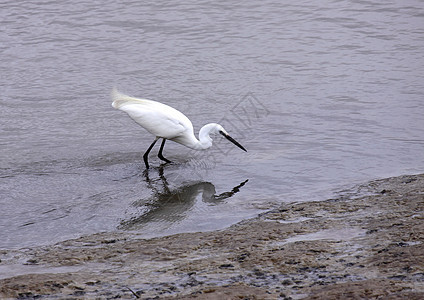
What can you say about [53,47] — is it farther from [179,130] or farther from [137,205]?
[137,205]

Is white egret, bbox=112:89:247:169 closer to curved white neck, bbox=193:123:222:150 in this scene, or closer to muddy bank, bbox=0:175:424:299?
curved white neck, bbox=193:123:222:150

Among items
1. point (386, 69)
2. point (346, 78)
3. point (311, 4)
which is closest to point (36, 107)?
point (346, 78)

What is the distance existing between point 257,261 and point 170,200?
2.40 metres

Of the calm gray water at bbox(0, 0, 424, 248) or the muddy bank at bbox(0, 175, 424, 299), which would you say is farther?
the calm gray water at bbox(0, 0, 424, 248)

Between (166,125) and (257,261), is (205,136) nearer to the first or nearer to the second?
(166,125)

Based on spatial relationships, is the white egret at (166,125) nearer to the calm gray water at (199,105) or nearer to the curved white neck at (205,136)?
the curved white neck at (205,136)

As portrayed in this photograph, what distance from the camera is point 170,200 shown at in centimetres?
633

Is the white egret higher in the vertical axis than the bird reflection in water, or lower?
higher

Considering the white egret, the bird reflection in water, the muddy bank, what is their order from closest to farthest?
the muddy bank < the bird reflection in water < the white egret

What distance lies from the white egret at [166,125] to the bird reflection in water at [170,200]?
0.62 meters

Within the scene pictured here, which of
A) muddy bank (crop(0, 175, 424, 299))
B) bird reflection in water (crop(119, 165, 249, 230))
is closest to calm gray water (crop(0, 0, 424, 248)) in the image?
bird reflection in water (crop(119, 165, 249, 230))

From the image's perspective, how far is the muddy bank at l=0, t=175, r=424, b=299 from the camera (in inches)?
139

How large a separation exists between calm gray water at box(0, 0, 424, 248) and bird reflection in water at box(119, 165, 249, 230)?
0.8 inches

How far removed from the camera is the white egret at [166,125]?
7.44 meters
